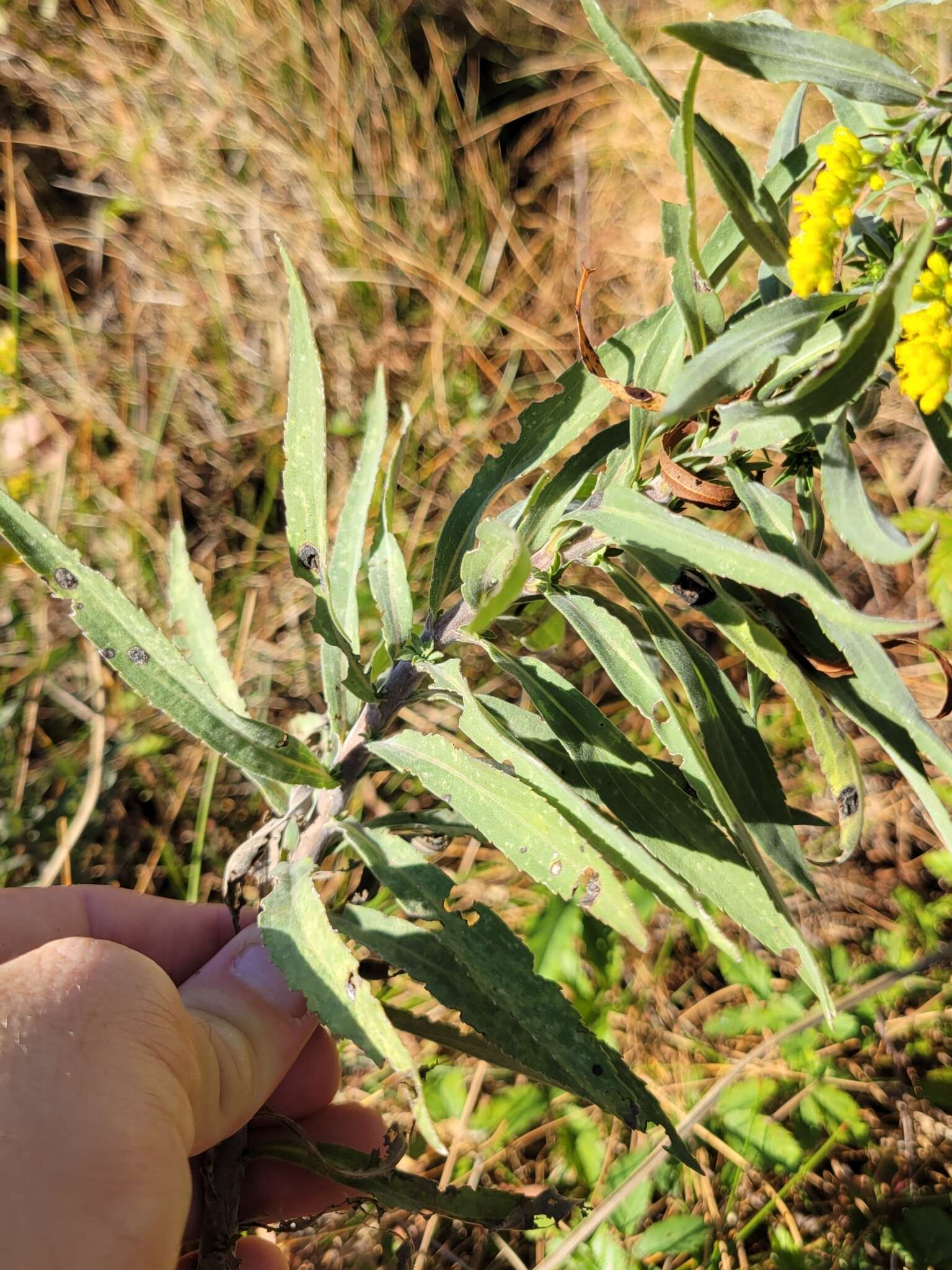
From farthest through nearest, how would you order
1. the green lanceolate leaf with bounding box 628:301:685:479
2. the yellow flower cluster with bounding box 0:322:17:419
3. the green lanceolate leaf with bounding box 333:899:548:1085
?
the yellow flower cluster with bounding box 0:322:17:419, the green lanceolate leaf with bounding box 333:899:548:1085, the green lanceolate leaf with bounding box 628:301:685:479

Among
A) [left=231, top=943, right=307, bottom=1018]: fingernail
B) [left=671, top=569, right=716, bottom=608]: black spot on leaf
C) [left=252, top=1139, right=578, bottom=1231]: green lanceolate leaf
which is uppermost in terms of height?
[left=671, top=569, right=716, bottom=608]: black spot on leaf

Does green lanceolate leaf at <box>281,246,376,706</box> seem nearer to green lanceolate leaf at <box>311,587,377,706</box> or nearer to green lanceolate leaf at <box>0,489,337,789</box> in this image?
green lanceolate leaf at <box>311,587,377,706</box>

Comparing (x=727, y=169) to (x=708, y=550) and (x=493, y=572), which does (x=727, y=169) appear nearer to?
(x=708, y=550)

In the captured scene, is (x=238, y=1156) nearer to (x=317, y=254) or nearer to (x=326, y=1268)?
(x=326, y=1268)

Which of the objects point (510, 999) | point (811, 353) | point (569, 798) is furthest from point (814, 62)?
point (510, 999)

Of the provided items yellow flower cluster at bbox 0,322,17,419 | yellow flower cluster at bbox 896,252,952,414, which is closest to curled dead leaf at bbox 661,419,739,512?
yellow flower cluster at bbox 896,252,952,414

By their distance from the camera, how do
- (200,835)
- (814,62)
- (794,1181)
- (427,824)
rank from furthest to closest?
(200,835) < (794,1181) < (427,824) < (814,62)

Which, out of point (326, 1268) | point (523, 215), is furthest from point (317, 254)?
point (326, 1268)
